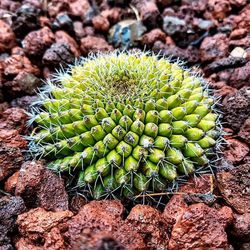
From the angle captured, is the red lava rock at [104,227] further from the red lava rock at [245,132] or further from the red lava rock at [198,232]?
the red lava rock at [245,132]

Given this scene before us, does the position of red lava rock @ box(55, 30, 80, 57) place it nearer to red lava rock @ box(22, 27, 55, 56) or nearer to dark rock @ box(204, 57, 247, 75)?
red lava rock @ box(22, 27, 55, 56)

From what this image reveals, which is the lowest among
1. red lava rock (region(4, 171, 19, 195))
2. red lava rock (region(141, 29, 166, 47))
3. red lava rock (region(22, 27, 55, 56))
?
red lava rock (region(4, 171, 19, 195))

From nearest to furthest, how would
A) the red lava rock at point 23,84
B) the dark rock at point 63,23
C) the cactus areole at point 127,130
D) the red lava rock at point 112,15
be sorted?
the cactus areole at point 127,130
the red lava rock at point 23,84
the dark rock at point 63,23
the red lava rock at point 112,15

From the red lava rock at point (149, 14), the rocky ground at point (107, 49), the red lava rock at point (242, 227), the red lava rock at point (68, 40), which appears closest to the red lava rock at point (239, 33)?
the rocky ground at point (107, 49)

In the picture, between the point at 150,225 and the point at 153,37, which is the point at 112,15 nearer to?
the point at 153,37

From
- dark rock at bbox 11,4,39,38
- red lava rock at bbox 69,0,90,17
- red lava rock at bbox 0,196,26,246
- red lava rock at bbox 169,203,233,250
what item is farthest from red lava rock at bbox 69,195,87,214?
red lava rock at bbox 69,0,90,17

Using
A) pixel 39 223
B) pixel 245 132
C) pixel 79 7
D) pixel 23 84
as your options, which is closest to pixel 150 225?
pixel 39 223

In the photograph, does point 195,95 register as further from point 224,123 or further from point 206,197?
point 206,197
